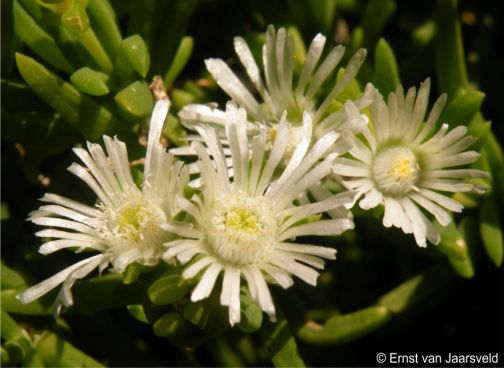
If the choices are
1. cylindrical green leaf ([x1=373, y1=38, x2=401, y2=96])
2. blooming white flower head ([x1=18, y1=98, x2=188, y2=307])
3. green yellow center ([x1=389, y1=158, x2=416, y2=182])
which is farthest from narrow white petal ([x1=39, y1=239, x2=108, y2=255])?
cylindrical green leaf ([x1=373, y1=38, x2=401, y2=96])

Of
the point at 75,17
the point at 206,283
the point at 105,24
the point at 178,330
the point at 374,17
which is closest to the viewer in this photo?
the point at 206,283

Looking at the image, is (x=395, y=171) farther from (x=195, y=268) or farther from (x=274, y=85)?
(x=195, y=268)

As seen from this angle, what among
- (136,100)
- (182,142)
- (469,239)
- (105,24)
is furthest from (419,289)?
(105,24)

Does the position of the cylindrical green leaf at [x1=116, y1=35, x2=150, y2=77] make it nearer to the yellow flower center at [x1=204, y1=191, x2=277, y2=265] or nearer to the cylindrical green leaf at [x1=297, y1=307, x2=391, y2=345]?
the yellow flower center at [x1=204, y1=191, x2=277, y2=265]

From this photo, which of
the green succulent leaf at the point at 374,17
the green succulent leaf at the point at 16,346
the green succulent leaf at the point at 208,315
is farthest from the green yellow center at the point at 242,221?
the green succulent leaf at the point at 374,17

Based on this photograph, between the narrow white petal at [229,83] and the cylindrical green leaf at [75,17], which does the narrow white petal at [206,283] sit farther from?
the cylindrical green leaf at [75,17]

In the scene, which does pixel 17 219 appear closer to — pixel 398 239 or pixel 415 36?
pixel 398 239

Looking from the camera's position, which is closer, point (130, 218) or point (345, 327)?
point (130, 218)

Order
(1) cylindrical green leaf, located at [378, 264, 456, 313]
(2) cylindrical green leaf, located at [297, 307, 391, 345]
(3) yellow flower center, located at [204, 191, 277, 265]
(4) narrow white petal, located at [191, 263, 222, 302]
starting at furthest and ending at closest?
(1) cylindrical green leaf, located at [378, 264, 456, 313] → (2) cylindrical green leaf, located at [297, 307, 391, 345] → (3) yellow flower center, located at [204, 191, 277, 265] → (4) narrow white petal, located at [191, 263, 222, 302]
